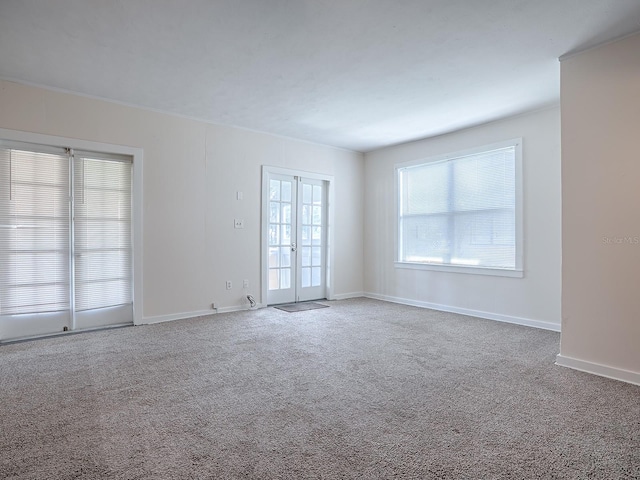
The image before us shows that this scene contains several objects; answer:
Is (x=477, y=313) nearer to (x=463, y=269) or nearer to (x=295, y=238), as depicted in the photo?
(x=463, y=269)

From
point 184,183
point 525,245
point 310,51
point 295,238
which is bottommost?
point 525,245

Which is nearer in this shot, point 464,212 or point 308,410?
point 308,410

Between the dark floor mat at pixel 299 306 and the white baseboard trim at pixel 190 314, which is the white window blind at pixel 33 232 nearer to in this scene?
the white baseboard trim at pixel 190 314

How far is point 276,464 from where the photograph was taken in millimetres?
1745

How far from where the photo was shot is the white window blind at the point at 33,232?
12.3ft

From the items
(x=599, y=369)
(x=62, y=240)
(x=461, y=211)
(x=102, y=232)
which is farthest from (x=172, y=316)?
(x=599, y=369)

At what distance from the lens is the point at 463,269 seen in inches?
206

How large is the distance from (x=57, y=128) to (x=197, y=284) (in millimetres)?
2365

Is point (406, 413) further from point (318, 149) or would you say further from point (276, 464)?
point (318, 149)

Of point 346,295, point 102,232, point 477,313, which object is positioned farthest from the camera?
point 346,295

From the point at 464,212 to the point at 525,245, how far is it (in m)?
0.96

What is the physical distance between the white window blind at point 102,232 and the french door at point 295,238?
75.0 inches

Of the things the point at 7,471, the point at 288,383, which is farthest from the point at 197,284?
the point at 7,471

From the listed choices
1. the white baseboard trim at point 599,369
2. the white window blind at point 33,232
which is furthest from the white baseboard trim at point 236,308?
the white baseboard trim at point 599,369
